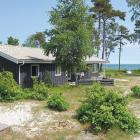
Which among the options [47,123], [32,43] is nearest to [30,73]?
[47,123]

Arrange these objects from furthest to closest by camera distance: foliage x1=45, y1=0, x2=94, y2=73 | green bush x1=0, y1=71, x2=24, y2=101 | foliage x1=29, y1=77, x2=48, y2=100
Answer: foliage x1=45, y1=0, x2=94, y2=73 < foliage x1=29, y1=77, x2=48, y2=100 < green bush x1=0, y1=71, x2=24, y2=101

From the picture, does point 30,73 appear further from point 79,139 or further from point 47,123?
point 79,139

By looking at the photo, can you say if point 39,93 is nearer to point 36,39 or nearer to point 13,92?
point 13,92

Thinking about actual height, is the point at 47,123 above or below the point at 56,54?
below

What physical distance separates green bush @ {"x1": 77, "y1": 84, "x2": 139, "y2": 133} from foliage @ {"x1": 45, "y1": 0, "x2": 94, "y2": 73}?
40.7 feet

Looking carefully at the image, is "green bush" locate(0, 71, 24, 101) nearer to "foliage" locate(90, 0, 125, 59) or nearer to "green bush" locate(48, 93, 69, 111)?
"green bush" locate(48, 93, 69, 111)

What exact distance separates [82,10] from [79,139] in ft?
57.7

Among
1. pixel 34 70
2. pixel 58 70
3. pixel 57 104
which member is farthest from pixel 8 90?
pixel 58 70

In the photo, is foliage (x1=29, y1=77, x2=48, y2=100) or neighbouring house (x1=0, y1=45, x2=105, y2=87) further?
neighbouring house (x1=0, y1=45, x2=105, y2=87)

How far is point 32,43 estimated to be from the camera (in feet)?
261

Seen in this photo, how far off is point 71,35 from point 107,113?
14.7 metres

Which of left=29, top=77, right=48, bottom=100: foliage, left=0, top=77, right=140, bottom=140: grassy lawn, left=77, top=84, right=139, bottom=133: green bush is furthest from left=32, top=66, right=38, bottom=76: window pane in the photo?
left=77, top=84, right=139, bottom=133: green bush

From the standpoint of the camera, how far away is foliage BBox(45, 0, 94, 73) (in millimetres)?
29422

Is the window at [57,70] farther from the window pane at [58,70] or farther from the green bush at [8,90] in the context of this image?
the green bush at [8,90]
